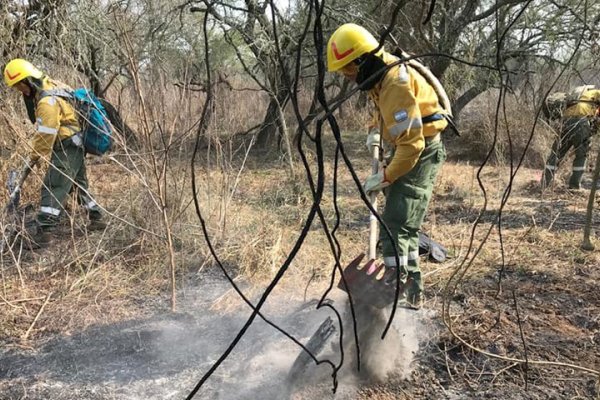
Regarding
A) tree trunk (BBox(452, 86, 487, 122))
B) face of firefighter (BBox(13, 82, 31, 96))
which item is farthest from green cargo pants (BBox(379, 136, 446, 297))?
tree trunk (BBox(452, 86, 487, 122))

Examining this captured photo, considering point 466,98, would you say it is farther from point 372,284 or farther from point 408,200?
point 372,284

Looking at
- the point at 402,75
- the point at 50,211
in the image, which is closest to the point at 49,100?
the point at 50,211

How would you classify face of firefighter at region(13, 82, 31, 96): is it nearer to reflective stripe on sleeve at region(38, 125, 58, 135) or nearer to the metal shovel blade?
reflective stripe on sleeve at region(38, 125, 58, 135)

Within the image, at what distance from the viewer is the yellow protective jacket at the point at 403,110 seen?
2656 mm

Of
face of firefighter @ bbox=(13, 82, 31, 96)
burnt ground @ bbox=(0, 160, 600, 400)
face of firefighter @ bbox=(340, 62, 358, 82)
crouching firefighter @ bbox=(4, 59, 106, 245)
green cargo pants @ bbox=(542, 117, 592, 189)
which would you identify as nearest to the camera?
burnt ground @ bbox=(0, 160, 600, 400)

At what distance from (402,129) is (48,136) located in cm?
321

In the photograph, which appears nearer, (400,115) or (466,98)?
(400,115)

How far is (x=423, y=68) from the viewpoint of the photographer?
116 inches

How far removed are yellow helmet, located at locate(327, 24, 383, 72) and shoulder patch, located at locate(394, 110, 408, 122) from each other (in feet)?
1.14

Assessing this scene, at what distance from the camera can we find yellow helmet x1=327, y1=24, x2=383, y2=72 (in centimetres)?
269

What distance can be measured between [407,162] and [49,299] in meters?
2.75

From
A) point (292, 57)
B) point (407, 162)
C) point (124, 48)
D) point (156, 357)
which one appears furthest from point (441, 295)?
point (292, 57)

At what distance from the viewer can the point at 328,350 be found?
2596 mm

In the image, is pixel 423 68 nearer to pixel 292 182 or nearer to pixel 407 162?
pixel 407 162
